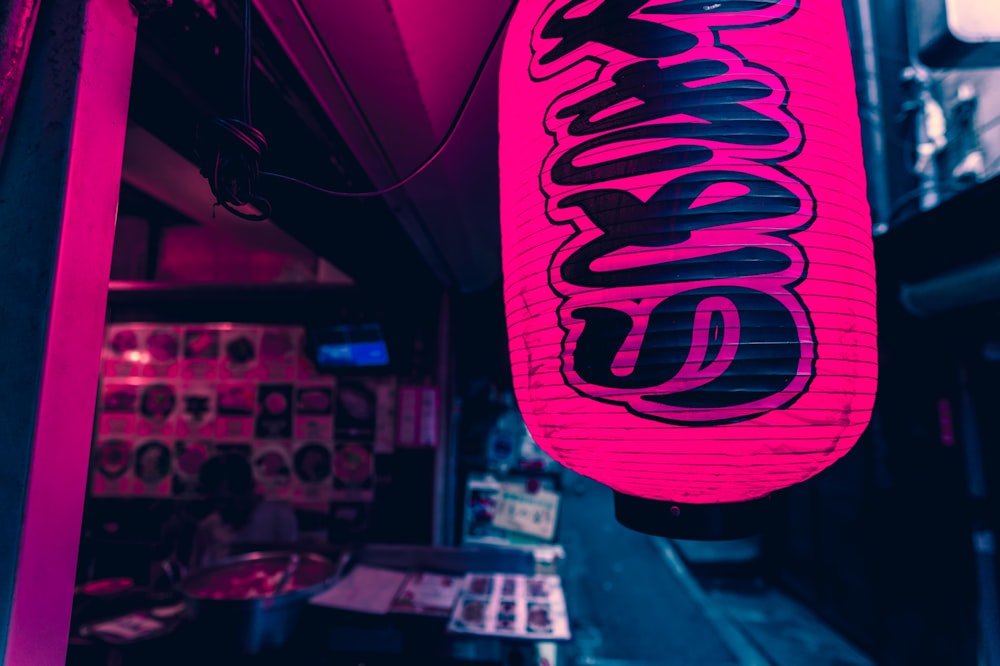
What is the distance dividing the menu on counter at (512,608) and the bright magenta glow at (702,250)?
2.75 metres

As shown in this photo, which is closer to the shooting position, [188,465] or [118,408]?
[188,465]

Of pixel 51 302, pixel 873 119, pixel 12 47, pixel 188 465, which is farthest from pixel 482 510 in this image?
pixel 873 119

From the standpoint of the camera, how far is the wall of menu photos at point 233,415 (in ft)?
18.5

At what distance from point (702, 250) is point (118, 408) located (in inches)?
278

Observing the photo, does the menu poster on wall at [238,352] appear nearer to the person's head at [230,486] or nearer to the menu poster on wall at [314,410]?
the menu poster on wall at [314,410]

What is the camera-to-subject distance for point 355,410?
5738mm

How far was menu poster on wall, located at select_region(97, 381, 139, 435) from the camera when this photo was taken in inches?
230

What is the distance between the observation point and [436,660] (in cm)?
366

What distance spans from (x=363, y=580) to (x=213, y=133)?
4.18 m

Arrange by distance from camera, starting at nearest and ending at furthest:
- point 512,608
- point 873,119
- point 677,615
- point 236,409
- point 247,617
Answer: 1. point 247,617
2. point 512,608
3. point 236,409
4. point 873,119
5. point 677,615

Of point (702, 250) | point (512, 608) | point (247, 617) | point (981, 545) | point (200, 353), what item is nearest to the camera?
point (702, 250)

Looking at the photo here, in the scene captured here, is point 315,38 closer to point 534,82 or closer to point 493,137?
point 534,82

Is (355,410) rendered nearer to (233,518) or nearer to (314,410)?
(314,410)

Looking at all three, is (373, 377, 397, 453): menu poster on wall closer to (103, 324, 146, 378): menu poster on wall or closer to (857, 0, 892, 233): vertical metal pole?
(103, 324, 146, 378): menu poster on wall
